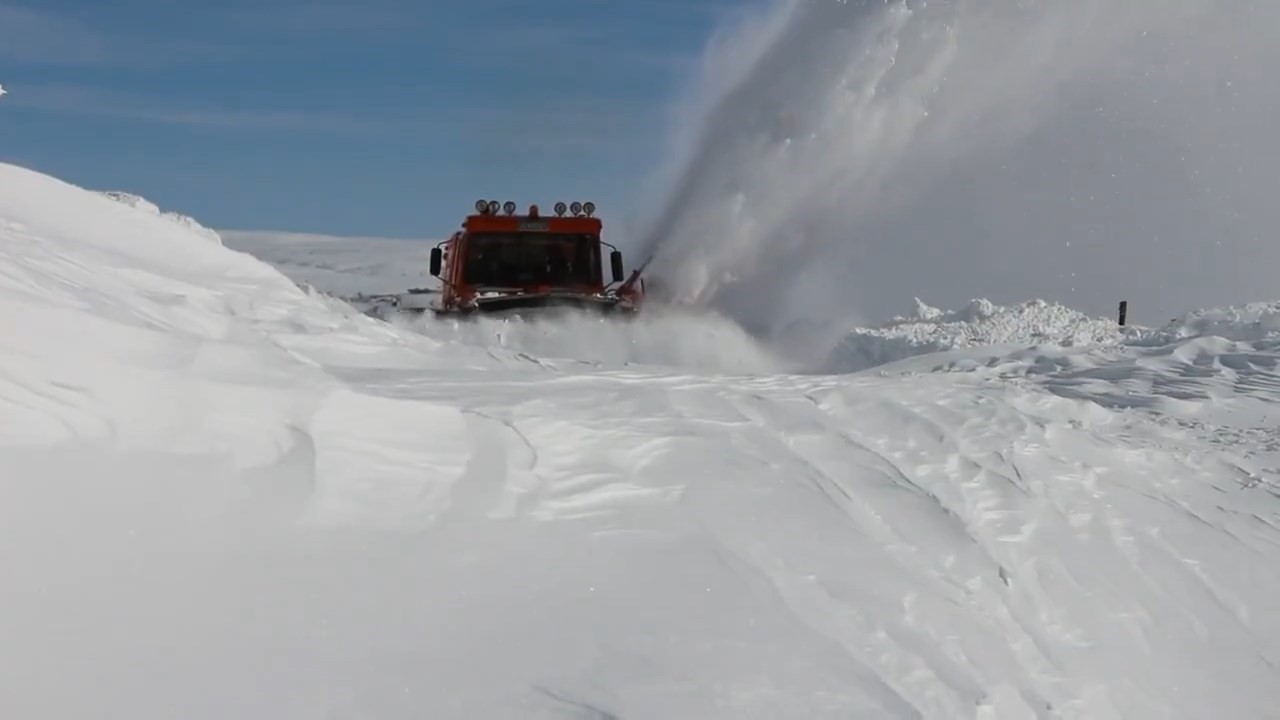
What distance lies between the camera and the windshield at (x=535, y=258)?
549 inches

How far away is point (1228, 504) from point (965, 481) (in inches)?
47.8

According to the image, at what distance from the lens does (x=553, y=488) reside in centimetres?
405

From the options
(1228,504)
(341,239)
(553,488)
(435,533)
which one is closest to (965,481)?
(1228,504)

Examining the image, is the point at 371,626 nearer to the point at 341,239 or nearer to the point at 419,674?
the point at 419,674

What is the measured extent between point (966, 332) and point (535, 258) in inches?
186

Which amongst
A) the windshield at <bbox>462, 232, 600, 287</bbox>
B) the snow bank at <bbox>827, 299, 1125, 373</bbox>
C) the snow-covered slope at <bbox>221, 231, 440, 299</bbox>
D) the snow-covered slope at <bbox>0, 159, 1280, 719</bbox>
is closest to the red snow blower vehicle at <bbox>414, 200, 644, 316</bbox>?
the windshield at <bbox>462, 232, 600, 287</bbox>

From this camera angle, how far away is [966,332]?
603 inches

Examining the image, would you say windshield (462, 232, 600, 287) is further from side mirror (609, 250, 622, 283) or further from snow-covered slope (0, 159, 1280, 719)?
snow-covered slope (0, 159, 1280, 719)

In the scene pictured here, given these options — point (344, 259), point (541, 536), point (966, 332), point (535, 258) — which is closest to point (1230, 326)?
point (966, 332)

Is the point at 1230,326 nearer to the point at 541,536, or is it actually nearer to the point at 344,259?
the point at 541,536

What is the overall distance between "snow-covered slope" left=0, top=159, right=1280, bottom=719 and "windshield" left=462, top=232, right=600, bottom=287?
787 cm

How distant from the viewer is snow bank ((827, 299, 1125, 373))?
46.6 feet

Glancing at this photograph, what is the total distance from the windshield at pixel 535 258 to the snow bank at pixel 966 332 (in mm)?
2703

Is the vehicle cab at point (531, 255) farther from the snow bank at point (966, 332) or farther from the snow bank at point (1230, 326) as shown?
the snow bank at point (1230, 326)
